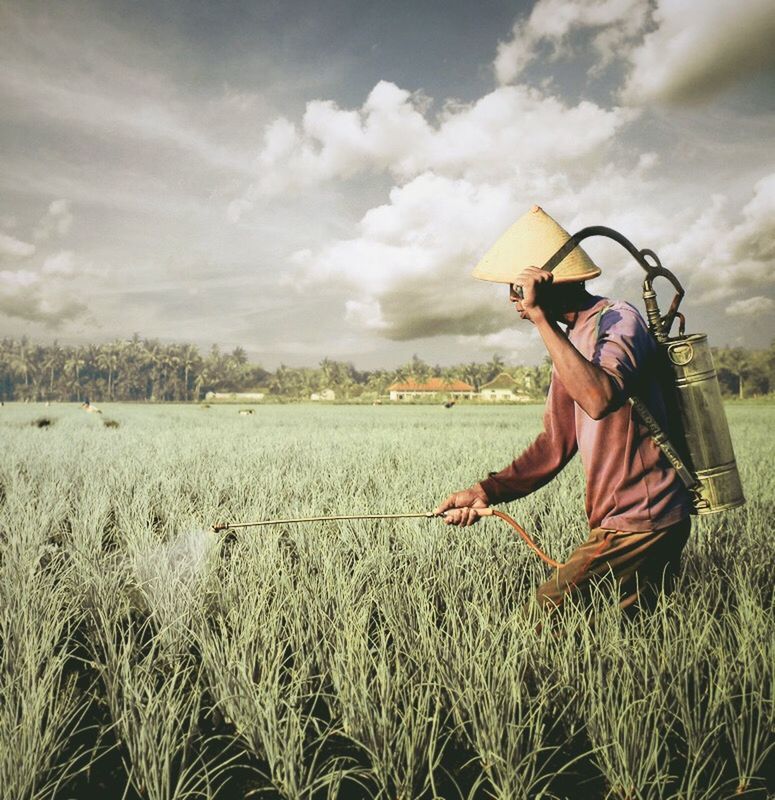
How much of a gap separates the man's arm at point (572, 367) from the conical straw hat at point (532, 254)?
7.5 inches

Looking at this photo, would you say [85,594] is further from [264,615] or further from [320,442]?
[320,442]

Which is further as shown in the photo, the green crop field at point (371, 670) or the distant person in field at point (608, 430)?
the distant person in field at point (608, 430)

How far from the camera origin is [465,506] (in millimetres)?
1963

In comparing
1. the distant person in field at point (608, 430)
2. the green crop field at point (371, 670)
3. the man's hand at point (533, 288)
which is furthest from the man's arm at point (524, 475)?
the man's hand at point (533, 288)

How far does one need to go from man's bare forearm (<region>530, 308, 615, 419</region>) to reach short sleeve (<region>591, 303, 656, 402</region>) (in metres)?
0.04

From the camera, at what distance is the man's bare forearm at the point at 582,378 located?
1346mm

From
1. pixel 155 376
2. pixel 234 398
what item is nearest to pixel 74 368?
pixel 155 376

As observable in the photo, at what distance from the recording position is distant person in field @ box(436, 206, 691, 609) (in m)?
1.44

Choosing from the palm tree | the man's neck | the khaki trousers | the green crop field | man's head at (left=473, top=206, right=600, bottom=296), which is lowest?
the green crop field

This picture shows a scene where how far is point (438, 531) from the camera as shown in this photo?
2895 millimetres

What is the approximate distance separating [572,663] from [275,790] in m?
0.86

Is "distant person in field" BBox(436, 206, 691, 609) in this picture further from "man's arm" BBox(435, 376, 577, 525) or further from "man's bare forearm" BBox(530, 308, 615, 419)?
"man's arm" BBox(435, 376, 577, 525)

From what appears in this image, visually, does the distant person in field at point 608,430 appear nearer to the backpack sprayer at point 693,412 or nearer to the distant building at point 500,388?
the backpack sprayer at point 693,412

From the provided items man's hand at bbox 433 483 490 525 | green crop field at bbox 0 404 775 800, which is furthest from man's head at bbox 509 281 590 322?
green crop field at bbox 0 404 775 800
